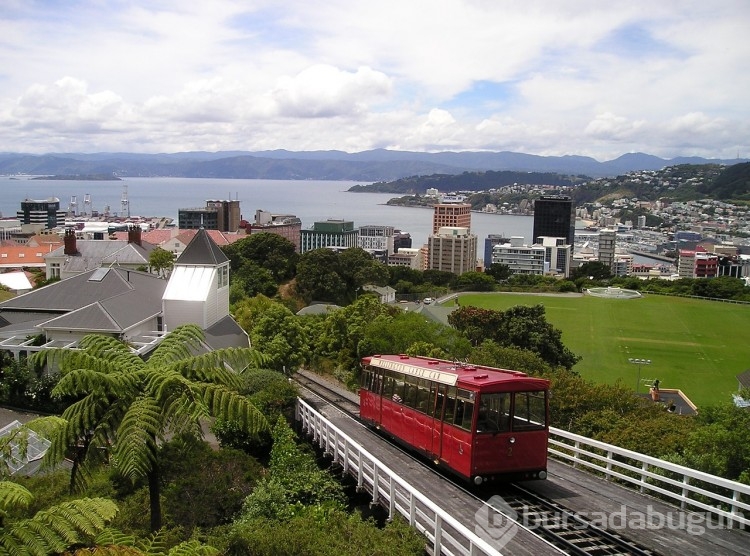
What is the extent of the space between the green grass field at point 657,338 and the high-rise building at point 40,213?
13512 cm

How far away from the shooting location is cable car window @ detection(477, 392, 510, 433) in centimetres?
1122

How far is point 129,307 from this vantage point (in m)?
27.2

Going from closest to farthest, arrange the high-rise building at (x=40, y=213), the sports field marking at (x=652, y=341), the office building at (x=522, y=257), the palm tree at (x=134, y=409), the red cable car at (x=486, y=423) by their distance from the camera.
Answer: the palm tree at (x=134, y=409) → the red cable car at (x=486, y=423) → the sports field marking at (x=652, y=341) → the office building at (x=522, y=257) → the high-rise building at (x=40, y=213)

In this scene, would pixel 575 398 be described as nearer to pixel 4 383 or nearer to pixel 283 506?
pixel 283 506

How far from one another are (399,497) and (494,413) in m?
2.15

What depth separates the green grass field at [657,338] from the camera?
45.2 meters

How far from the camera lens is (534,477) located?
37.8 ft

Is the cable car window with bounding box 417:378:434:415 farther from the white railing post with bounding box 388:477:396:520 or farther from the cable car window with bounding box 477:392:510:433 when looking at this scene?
the white railing post with bounding box 388:477:396:520

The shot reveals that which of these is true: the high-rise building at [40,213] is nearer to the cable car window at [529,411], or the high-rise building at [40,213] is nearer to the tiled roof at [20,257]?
the tiled roof at [20,257]

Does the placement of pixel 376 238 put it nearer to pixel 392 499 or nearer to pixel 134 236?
pixel 134 236

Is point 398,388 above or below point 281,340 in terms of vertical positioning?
above

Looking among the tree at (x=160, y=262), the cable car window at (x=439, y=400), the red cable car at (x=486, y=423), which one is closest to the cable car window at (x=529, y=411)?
the red cable car at (x=486, y=423)

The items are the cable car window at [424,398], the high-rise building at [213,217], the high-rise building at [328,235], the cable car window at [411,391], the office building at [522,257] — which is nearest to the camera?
the cable car window at [424,398]

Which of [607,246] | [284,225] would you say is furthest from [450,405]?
[607,246]
